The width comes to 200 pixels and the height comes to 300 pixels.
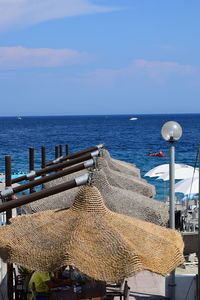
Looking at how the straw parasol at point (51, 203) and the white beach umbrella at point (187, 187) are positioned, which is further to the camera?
the white beach umbrella at point (187, 187)

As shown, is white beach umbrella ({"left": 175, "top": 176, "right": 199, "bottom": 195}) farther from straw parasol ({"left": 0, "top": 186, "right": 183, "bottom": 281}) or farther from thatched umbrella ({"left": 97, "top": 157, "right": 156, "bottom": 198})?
straw parasol ({"left": 0, "top": 186, "right": 183, "bottom": 281})

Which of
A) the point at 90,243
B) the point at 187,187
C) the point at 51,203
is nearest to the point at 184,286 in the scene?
the point at 51,203

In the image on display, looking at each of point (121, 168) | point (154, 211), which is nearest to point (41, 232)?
point (154, 211)

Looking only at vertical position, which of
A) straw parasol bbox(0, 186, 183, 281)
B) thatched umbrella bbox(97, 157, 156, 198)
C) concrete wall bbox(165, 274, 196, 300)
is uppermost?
thatched umbrella bbox(97, 157, 156, 198)

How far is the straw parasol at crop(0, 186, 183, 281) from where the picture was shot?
4.72 metres

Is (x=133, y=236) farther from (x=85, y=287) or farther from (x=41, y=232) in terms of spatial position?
(x=85, y=287)

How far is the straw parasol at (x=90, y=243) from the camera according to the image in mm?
4723

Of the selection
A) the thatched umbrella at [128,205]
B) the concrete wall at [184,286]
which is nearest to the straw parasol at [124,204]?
the thatched umbrella at [128,205]

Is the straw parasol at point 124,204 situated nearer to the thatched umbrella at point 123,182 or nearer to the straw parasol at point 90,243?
the thatched umbrella at point 123,182

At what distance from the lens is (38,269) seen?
4.89 meters

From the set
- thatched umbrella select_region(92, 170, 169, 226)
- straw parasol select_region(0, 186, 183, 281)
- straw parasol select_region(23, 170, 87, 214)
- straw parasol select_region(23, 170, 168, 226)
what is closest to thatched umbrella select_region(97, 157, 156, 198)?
straw parasol select_region(23, 170, 87, 214)

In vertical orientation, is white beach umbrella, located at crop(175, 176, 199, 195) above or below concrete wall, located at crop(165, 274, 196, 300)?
above

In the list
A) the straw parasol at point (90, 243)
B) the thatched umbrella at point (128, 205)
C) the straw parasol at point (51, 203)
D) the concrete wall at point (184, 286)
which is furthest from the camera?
the straw parasol at point (51, 203)

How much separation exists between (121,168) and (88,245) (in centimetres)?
778
